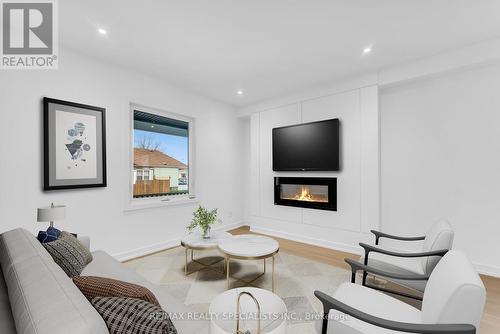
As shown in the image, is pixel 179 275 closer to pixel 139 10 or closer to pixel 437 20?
pixel 139 10

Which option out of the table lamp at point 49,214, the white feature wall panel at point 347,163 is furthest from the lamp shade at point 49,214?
the white feature wall panel at point 347,163

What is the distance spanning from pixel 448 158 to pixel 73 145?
4.84 m

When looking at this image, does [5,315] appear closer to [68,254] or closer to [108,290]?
[108,290]

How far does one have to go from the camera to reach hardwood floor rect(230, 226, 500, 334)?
1881 millimetres

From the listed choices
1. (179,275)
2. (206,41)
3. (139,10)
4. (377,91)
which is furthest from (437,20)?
(179,275)

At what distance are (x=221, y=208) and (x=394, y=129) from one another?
3.41 metres

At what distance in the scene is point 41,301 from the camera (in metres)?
0.78

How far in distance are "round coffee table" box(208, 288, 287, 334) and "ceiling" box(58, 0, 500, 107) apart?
2.27m

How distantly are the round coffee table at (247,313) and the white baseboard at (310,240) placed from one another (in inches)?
119

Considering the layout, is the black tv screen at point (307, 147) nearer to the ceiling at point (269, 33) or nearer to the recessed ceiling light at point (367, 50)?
the ceiling at point (269, 33)

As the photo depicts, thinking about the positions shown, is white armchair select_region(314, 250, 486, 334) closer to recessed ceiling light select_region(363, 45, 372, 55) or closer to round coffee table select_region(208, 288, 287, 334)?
round coffee table select_region(208, 288, 287, 334)

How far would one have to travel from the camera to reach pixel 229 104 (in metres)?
4.91

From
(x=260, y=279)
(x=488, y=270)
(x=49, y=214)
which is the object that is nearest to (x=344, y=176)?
(x=488, y=270)

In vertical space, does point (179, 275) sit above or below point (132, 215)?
below
